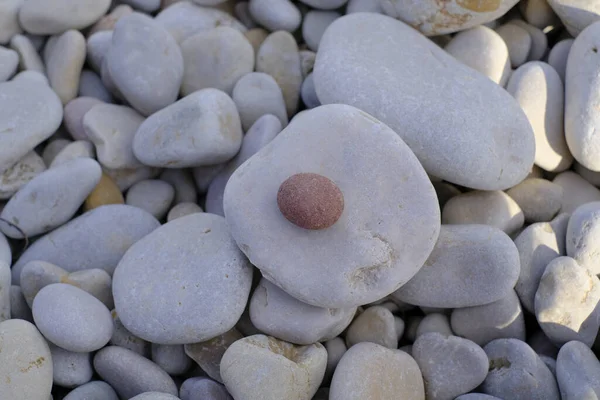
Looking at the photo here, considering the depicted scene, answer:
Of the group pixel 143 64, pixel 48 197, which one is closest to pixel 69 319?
pixel 48 197

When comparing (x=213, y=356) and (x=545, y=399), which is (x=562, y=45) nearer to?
(x=545, y=399)

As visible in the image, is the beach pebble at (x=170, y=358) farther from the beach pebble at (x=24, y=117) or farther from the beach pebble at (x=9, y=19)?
the beach pebble at (x=9, y=19)

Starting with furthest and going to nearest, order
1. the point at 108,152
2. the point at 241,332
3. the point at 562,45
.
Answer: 1. the point at 562,45
2. the point at 108,152
3. the point at 241,332

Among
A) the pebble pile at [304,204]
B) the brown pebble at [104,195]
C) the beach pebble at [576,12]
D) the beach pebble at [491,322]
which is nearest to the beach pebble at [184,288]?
the pebble pile at [304,204]

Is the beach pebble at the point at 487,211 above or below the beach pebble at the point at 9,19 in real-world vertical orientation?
below

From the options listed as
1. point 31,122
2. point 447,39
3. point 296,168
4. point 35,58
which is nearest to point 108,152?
point 31,122

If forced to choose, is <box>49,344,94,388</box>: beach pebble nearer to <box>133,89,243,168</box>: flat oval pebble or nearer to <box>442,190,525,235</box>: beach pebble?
<box>133,89,243,168</box>: flat oval pebble
